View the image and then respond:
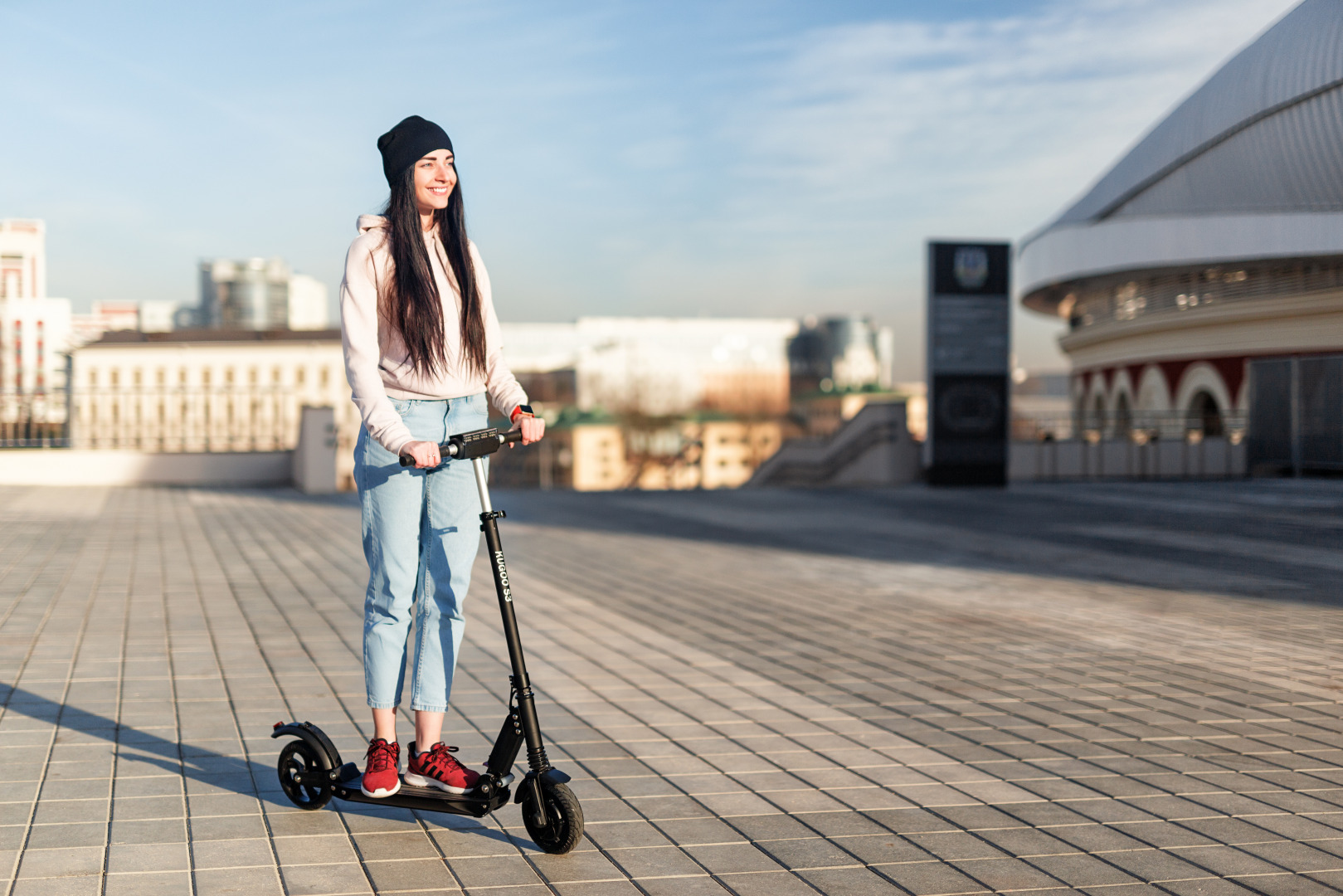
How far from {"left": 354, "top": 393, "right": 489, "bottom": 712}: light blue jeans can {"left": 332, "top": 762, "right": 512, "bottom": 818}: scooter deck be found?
0.80 ft

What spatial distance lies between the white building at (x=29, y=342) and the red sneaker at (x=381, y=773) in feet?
64.4

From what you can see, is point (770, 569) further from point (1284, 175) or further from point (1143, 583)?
point (1284, 175)

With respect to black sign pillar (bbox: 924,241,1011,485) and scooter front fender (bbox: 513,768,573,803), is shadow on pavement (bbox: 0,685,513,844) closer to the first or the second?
scooter front fender (bbox: 513,768,573,803)

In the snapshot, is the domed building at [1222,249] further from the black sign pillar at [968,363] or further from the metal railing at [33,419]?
the metal railing at [33,419]

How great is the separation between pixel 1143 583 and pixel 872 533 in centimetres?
415

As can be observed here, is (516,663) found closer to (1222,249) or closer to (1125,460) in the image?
(1125,460)

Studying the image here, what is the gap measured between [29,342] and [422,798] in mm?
20919

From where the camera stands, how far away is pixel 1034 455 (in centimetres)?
2311

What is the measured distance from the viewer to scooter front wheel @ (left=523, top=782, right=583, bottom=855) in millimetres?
3404

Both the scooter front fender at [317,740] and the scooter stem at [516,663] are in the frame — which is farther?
the scooter front fender at [317,740]

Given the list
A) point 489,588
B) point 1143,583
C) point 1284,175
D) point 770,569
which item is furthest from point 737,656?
point 1284,175

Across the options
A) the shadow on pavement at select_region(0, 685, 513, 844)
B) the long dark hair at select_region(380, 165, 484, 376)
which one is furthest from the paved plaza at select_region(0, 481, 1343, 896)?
the long dark hair at select_region(380, 165, 484, 376)

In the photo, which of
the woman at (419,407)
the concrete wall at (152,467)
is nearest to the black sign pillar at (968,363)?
the concrete wall at (152,467)

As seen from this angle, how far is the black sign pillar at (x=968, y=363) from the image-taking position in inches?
798
